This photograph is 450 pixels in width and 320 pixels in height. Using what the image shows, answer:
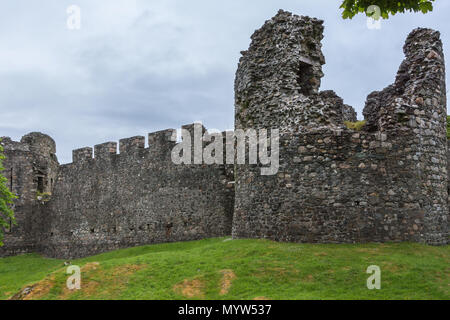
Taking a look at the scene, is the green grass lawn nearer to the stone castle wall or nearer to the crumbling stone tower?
the crumbling stone tower

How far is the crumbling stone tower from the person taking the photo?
1269 cm

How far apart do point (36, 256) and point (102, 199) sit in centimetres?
646

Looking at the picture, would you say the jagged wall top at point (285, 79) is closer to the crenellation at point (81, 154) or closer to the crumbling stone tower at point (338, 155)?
the crumbling stone tower at point (338, 155)

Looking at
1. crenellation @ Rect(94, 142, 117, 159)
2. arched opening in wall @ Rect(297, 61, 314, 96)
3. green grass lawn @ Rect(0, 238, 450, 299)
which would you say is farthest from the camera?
crenellation @ Rect(94, 142, 117, 159)

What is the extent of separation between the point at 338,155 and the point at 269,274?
4.22 metres

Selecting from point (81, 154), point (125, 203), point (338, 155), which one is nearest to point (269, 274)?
point (338, 155)

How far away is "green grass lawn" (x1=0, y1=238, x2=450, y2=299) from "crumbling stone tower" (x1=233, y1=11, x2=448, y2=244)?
0.72 m

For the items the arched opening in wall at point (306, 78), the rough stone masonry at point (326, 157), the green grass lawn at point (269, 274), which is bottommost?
the green grass lawn at point (269, 274)

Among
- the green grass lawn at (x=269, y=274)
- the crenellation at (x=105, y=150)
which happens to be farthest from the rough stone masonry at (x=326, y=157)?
the crenellation at (x=105, y=150)

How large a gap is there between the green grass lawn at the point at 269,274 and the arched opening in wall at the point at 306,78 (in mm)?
5314

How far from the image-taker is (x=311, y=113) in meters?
13.7

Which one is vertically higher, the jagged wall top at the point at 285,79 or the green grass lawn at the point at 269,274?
the jagged wall top at the point at 285,79

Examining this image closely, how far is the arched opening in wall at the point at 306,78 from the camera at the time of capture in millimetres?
15070

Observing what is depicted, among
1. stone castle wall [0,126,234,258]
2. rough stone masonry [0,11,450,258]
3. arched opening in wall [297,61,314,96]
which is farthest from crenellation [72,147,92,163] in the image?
arched opening in wall [297,61,314,96]
